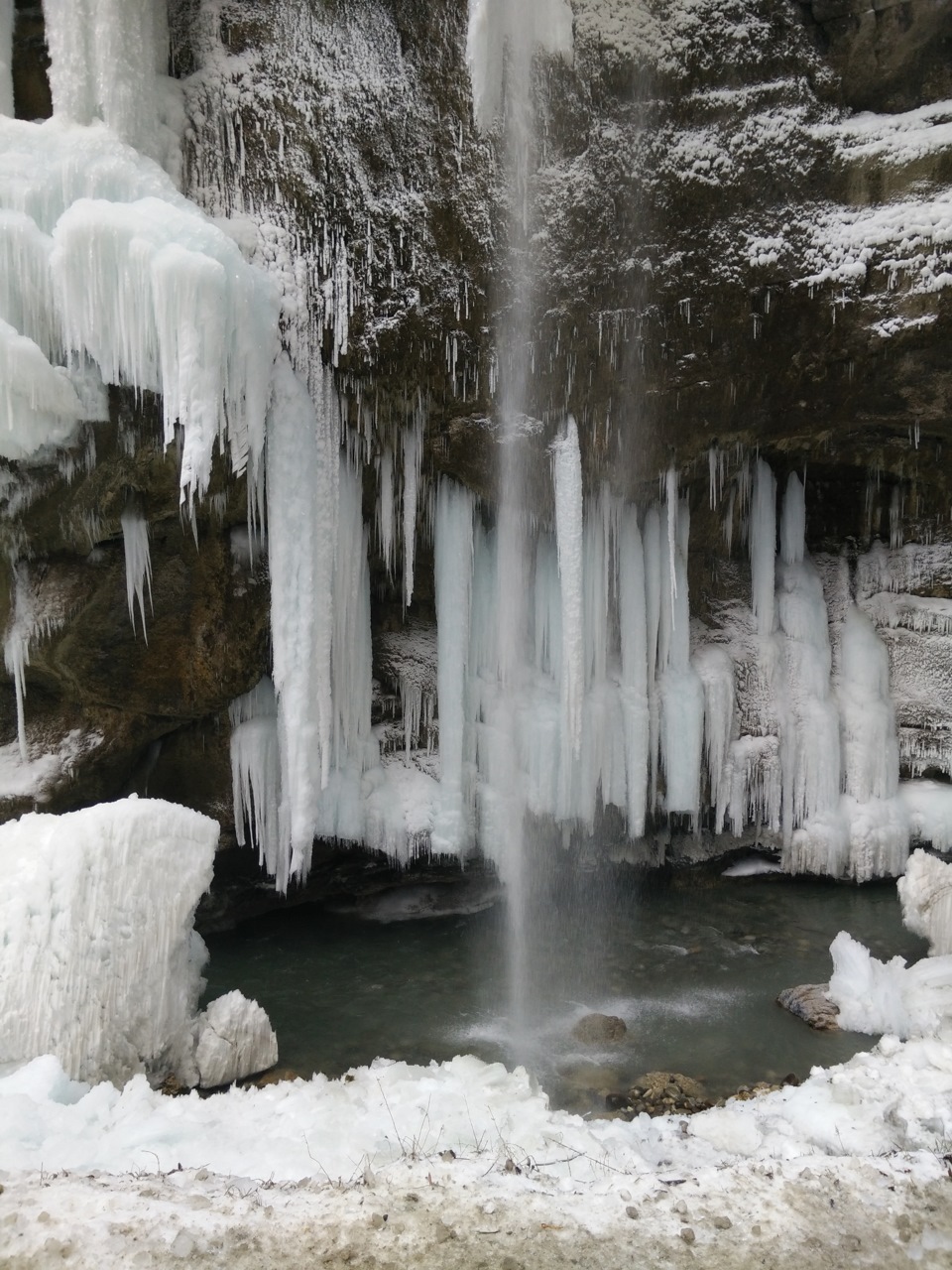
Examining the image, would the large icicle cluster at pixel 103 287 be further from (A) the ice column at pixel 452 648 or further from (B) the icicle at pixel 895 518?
(B) the icicle at pixel 895 518

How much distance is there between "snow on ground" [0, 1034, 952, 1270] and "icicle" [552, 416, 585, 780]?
4075 mm

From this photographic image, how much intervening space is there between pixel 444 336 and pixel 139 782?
5556mm

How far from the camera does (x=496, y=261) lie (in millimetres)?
7461

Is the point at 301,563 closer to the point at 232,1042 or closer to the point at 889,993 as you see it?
the point at 232,1042

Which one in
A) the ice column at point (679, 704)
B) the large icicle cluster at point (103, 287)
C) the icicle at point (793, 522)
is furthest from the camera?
the icicle at point (793, 522)

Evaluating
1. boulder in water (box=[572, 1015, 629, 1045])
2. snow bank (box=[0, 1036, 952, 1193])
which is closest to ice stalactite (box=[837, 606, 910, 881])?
boulder in water (box=[572, 1015, 629, 1045])

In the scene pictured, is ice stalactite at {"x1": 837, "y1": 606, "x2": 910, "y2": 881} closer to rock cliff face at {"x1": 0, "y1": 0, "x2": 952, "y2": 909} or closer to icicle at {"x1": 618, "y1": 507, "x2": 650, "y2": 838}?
icicle at {"x1": 618, "y1": 507, "x2": 650, "y2": 838}

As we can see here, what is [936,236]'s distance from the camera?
7164mm

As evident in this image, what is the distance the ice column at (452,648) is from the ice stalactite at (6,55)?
4642mm

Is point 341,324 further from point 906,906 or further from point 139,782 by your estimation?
point 906,906

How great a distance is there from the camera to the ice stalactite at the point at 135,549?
7.63 metres

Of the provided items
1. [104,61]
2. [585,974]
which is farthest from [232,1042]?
[104,61]

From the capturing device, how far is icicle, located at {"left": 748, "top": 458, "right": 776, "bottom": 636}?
10.1 metres

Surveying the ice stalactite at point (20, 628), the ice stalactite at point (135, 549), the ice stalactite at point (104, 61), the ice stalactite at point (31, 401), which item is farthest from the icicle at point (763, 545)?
the ice stalactite at point (20, 628)
